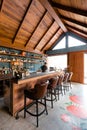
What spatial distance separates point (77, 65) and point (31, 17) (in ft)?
16.1

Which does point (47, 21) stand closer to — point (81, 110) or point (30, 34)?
point (30, 34)

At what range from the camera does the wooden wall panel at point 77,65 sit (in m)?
7.41

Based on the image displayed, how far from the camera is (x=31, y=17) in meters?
4.93

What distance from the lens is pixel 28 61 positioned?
6.97 meters

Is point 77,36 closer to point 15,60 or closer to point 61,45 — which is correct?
point 61,45

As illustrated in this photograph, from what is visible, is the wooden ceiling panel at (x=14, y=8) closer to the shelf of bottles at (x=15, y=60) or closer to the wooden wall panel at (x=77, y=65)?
the shelf of bottles at (x=15, y=60)

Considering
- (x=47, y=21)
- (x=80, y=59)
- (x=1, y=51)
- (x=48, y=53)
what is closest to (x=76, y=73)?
(x=80, y=59)

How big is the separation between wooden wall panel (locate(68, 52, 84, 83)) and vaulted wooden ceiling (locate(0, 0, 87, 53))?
8.09 ft

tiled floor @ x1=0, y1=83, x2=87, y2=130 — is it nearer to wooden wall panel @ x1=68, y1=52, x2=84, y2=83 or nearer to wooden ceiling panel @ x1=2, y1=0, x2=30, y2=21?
wooden ceiling panel @ x1=2, y1=0, x2=30, y2=21

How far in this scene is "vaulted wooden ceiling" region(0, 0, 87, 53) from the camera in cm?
Result: 376

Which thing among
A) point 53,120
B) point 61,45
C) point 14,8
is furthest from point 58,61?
point 53,120

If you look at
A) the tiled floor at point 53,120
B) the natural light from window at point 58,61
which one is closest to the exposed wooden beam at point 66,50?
the natural light from window at point 58,61

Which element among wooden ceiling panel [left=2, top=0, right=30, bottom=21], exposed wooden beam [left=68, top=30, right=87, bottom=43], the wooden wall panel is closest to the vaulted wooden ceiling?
wooden ceiling panel [left=2, top=0, right=30, bottom=21]

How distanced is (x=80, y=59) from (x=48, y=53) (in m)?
2.91
